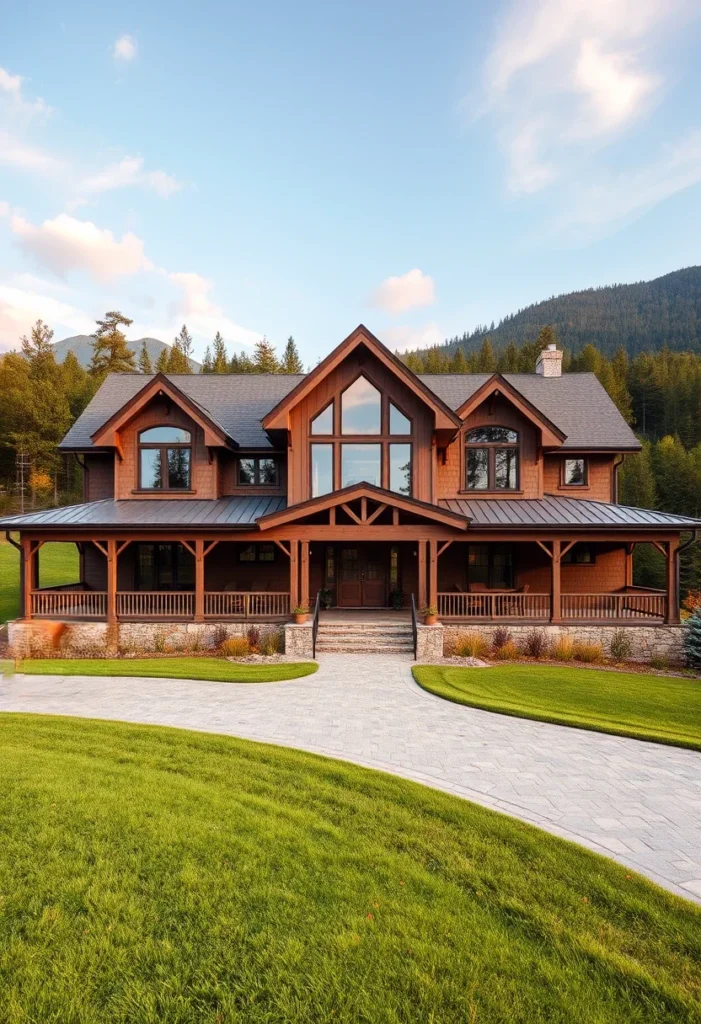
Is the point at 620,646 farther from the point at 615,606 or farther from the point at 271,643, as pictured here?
the point at 271,643

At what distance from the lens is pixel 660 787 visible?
6375mm

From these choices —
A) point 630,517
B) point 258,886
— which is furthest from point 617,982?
point 630,517

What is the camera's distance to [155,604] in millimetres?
16594

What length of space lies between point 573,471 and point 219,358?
6078cm

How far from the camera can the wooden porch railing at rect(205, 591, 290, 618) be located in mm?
15812

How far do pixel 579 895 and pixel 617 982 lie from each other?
2.99 ft

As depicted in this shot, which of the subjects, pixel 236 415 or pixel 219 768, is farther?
pixel 236 415

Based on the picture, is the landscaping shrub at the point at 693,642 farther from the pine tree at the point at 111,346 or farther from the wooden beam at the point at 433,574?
the pine tree at the point at 111,346

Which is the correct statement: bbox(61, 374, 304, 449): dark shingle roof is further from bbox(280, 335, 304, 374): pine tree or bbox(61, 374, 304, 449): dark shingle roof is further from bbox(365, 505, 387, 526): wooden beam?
bbox(280, 335, 304, 374): pine tree

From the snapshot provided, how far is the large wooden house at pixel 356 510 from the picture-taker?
50.4ft

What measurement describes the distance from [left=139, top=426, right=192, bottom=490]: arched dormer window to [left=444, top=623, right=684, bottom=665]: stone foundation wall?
1103 centimetres

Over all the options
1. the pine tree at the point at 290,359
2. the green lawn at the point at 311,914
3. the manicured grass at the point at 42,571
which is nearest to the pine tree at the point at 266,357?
the pine tree at the point at 290,359

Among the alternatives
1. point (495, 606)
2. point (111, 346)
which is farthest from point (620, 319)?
point (495, 606)

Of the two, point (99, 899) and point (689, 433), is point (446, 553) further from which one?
point (689, 433)
